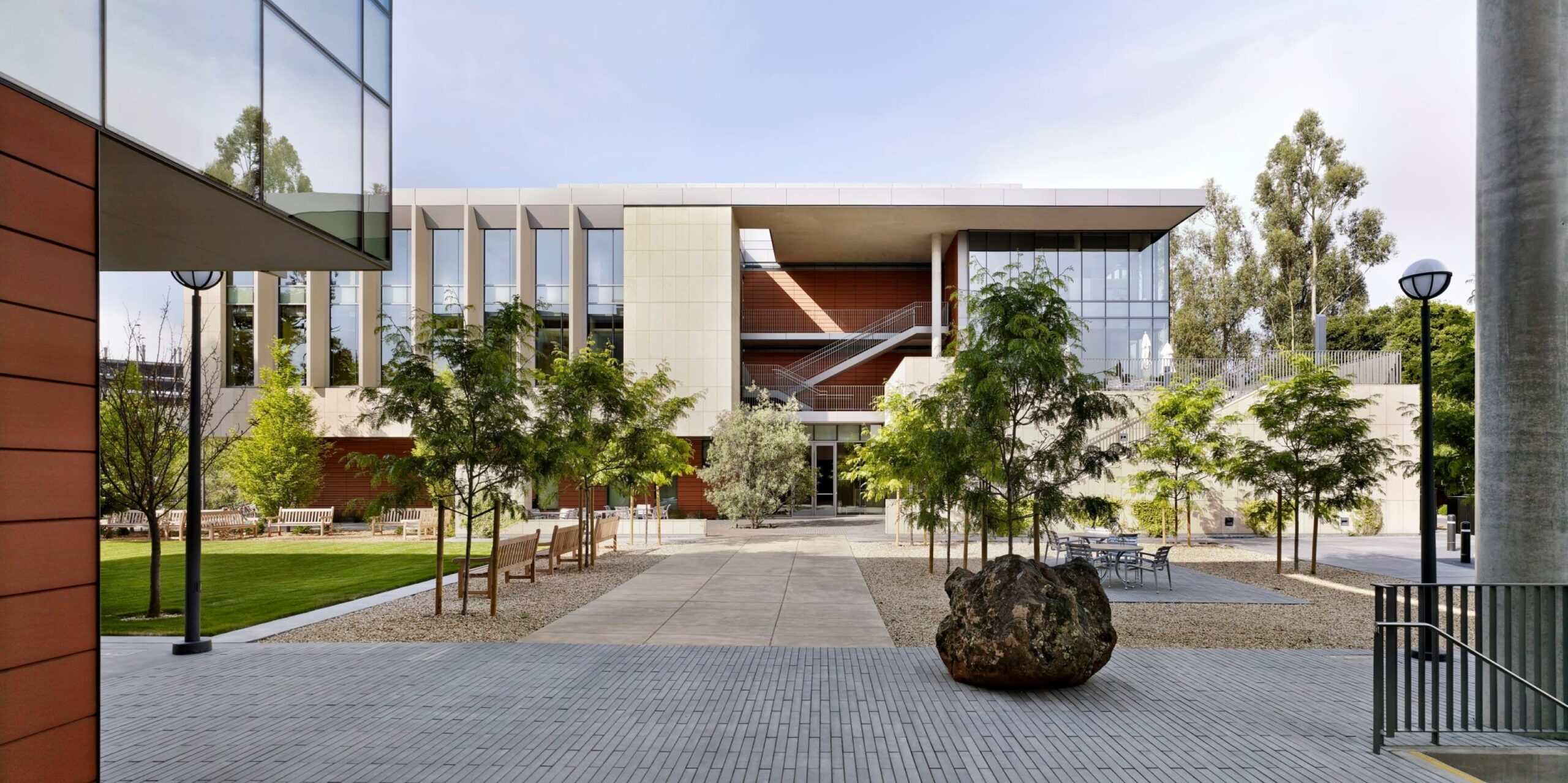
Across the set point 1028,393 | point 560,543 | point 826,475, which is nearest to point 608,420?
point 560,543

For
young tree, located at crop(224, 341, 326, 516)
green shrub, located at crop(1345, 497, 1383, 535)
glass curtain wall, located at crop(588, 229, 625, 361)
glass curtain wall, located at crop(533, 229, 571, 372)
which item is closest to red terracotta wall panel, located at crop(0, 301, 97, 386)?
young tree, located at crop(224, 341, 326, 516)

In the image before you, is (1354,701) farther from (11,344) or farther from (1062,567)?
(11,344)

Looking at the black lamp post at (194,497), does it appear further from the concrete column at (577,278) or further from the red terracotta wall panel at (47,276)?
the concrete column at (577,278)

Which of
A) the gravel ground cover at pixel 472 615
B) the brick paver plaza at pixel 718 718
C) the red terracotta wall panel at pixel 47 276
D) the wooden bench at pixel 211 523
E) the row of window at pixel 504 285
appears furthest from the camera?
the row of window at pixel 504 285

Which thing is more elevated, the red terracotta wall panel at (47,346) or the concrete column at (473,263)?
the concrete column at (473,263)

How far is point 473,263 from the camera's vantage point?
34406 millimetres

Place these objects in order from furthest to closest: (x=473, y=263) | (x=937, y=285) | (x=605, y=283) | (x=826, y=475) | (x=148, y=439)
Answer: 1. (x=826, y=475)
2. (x=937, y=285)
3. (x=605, y=283)
4. (x=473, y=263)
5. (x=148, y=439)

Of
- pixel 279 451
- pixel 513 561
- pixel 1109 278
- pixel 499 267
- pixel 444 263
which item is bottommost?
pixel 513 561

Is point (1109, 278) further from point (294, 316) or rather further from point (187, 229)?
point (294, 316)

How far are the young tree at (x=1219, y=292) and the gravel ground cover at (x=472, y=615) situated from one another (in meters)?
39.0

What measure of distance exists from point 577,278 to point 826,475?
1441cm

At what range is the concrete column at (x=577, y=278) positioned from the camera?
34.3 metres

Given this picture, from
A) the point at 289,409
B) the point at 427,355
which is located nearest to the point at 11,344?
the point at 427,355

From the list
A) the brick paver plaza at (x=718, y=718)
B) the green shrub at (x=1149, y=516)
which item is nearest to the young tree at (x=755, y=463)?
the green shrub at (x=1149, y=516)
